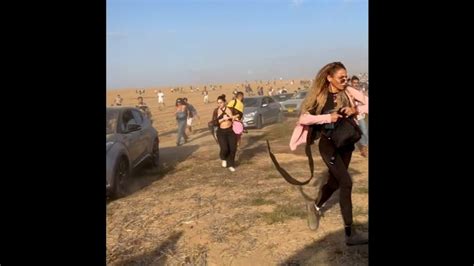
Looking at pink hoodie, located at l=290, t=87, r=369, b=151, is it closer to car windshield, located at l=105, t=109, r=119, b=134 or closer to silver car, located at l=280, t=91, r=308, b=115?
car windshield, located at l=105, t=109, r=119, b=134

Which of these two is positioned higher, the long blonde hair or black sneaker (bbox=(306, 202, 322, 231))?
the long blonde hair

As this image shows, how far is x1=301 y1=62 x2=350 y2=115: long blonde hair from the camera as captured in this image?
4609 millimetres

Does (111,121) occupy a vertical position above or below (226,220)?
above

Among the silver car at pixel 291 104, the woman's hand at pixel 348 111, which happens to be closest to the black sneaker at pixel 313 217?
the woman's hand at pixel 348 111

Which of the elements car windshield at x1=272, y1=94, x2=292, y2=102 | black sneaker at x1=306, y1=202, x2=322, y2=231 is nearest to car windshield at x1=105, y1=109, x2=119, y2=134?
black sneaker at x1=306, y1=202, x2=322, y2=231

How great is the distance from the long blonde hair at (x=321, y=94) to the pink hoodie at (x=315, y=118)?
82 millimetres

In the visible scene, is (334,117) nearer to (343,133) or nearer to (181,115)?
(343,133)

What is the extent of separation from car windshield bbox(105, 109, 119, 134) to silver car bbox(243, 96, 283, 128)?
875cm

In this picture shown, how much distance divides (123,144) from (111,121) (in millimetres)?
436

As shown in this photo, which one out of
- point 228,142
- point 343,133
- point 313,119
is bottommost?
point 228,142

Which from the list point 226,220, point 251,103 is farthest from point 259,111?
point 226,220

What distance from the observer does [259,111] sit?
16.4m

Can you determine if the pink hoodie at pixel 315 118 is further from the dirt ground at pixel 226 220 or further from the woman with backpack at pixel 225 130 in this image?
the woman with backpack at pixel 225 130
